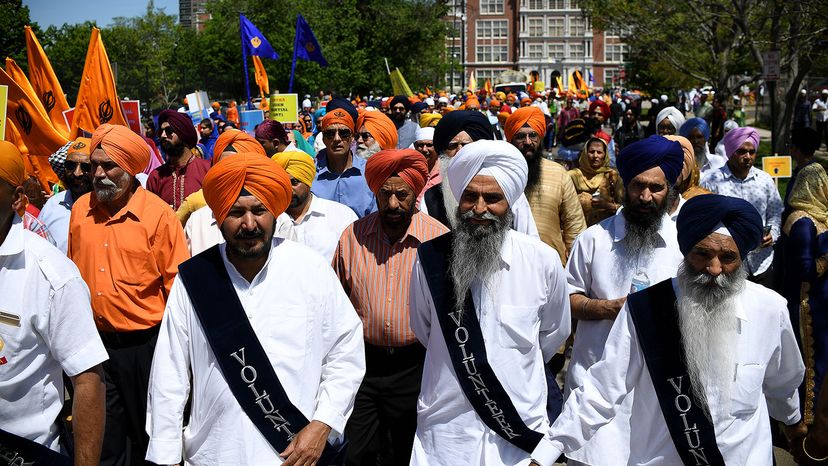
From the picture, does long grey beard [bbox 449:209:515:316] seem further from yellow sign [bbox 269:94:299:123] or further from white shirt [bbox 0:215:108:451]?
yellow sign [bbox 269:94:299:123]

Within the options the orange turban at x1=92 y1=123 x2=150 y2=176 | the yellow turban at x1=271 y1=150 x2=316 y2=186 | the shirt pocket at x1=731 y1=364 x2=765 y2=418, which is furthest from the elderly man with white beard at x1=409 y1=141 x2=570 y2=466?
the orange turban at x1=92 y1=123 x2=150 y2=176

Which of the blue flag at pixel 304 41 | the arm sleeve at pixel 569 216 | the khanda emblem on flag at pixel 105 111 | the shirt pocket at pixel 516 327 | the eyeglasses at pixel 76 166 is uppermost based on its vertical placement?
A: the blue flag at pixel 304 41

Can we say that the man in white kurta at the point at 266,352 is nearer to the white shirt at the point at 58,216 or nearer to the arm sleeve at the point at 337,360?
the arm sleeve at the point at 337,360

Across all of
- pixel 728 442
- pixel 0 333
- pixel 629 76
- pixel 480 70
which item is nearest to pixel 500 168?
pixel 728 442

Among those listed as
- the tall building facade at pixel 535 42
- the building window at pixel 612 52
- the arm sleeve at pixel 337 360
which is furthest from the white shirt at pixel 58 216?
the building window at pixel 612 52

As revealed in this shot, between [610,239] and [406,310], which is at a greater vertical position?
[610,239]

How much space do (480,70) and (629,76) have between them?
58.0 metres

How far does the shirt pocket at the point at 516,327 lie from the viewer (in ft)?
12.2

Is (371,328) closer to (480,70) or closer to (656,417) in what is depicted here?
(656,417)

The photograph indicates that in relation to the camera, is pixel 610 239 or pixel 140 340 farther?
pixel 140 340

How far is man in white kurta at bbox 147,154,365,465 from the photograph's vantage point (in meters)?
3.31

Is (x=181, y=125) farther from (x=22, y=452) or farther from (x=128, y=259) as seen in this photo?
(x=22, y=452)

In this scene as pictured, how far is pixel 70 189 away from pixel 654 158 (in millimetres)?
3827

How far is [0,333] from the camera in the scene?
3.04 meters
